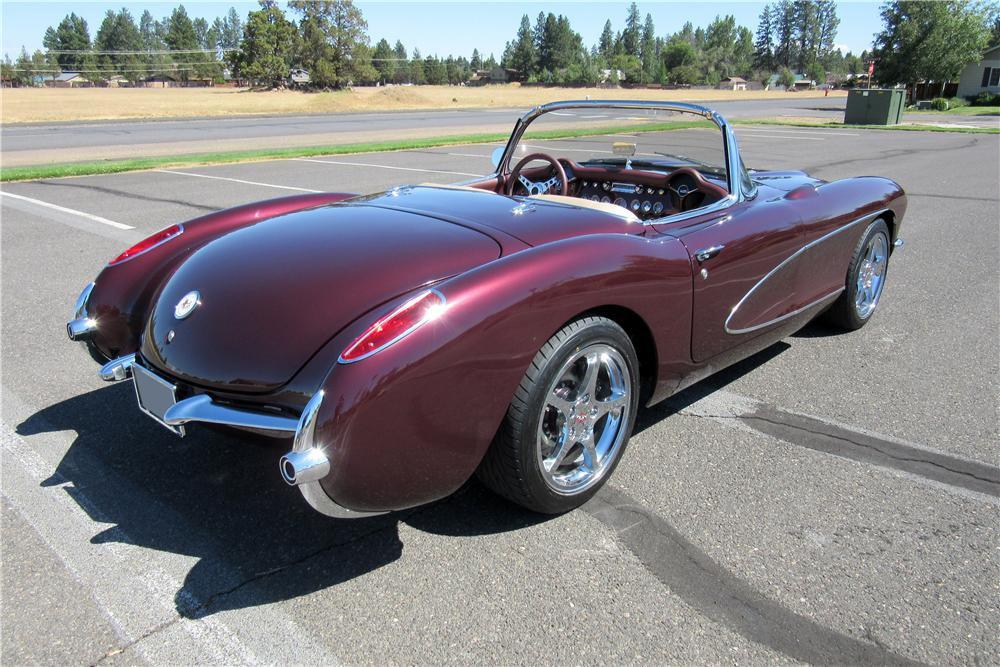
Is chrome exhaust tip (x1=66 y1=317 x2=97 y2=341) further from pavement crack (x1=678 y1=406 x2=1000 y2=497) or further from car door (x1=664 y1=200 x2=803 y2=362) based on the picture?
pavement crack (x1=678 y1=406 x2=1000 y2=497)

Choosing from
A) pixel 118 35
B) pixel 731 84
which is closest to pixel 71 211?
pixel 731 84

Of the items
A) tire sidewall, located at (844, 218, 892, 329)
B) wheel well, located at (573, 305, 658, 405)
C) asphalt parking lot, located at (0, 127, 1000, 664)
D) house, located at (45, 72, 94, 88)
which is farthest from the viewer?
house, located at (45, 72, 94, 88)

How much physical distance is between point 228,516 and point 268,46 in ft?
233

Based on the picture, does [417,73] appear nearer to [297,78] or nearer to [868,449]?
[297,78]

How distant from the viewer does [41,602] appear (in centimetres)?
212

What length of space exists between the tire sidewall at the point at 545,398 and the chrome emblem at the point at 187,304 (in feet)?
4.05

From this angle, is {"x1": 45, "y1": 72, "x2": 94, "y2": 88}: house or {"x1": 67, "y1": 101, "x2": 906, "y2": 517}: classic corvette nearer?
{"x1": 67, "y1": 101, "x2": 906, "y2": 517}: classic corvette

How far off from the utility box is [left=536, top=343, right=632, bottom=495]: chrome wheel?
28.6 metres

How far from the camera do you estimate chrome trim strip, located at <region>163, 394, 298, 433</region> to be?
209cm

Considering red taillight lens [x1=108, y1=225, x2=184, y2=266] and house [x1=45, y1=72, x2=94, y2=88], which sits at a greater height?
house [x1=45, y1=72, x2=94, y2=88]

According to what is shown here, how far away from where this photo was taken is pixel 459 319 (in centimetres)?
209

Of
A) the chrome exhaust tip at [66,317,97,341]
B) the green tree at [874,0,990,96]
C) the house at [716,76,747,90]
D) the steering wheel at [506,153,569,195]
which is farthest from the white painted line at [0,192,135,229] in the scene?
the house at [716,76,747,90]

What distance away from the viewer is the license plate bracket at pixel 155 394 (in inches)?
91.7

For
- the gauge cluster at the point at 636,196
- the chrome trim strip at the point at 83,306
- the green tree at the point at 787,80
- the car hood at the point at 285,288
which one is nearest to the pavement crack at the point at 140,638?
the car hood at the point at 285,288
